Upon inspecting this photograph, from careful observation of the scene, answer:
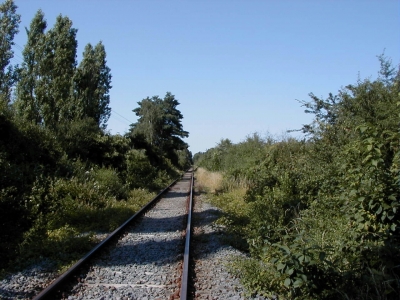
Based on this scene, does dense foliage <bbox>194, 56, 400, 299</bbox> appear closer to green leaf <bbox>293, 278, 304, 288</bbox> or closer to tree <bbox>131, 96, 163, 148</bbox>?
green leaf <bbox>293, 278, 304, 288</bbox>

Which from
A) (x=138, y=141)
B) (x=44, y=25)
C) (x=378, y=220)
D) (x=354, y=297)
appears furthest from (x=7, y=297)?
(x=138, y=141)

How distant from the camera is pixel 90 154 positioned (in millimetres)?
21531

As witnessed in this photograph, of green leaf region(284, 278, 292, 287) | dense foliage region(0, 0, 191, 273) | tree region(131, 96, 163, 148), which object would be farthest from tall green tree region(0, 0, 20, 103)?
tree region(131, 96, 163, 148)

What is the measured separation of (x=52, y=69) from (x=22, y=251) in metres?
18.3

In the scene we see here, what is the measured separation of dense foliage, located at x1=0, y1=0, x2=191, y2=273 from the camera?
9.06m

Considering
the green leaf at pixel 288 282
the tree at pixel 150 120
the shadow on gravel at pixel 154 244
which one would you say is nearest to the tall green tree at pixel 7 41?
the shadow on gravel at pixel 154 244

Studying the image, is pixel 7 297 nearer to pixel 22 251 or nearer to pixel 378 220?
pixel 22 251

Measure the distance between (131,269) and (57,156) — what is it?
1032 cm

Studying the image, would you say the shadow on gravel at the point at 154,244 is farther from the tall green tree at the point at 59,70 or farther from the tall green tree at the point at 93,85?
the tall green tree at the point at 93,85

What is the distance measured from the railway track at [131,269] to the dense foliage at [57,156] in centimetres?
58

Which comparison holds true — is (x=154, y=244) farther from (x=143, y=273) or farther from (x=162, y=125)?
(x=162, y=125)

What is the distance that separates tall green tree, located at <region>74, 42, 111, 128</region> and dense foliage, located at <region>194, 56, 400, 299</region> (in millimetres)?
18086

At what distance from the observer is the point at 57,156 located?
15508mm

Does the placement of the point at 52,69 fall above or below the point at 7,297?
above
